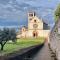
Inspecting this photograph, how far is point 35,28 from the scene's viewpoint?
40.1 m

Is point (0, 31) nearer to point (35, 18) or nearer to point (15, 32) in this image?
point (15, 32)

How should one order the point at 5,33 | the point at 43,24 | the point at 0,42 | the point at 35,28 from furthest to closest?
the point at 35,28, the point at 43,24, the point at 5,33, the point at 0,42

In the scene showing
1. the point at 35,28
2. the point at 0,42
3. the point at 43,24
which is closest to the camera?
the point at 0,42

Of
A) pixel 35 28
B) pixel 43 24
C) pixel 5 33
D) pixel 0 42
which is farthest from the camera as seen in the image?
pixel 35 28

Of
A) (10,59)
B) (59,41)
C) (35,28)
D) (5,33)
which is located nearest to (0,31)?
(5,33)

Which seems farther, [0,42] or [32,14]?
[32,14]

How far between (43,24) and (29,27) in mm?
2340

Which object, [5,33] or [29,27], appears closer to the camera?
[5,33]

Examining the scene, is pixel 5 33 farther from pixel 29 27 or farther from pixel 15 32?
pixel 29 27

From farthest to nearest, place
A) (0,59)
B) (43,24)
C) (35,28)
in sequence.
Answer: (35,28)
(43,24)
(0,59)

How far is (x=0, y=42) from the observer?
1215 centimetres

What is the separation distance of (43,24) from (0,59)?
34078 mm

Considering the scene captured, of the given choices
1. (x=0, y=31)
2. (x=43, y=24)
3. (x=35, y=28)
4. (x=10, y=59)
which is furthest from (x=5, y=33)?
(x=35, y=28)

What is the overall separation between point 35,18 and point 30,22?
1.02m
